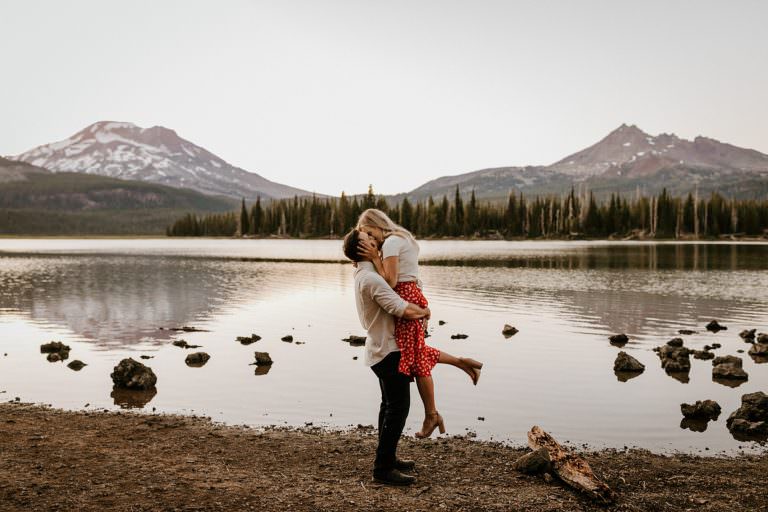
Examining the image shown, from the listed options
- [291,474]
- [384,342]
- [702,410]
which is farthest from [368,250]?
[702,410]

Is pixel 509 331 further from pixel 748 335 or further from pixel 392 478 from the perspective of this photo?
pixel 392 478

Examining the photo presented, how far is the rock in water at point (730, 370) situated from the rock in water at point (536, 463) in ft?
36.9

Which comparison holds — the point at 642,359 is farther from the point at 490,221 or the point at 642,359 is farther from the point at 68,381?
the point at 490,221

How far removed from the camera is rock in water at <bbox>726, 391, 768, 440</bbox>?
1281cm

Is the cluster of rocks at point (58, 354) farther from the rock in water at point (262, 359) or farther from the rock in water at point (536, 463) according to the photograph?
the rock in water at point (536, 463)

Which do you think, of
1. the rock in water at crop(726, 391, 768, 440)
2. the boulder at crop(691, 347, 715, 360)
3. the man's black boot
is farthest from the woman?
the boulder at crop(691, 347, 715, 360)

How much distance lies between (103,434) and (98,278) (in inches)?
1848

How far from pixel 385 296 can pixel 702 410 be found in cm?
934

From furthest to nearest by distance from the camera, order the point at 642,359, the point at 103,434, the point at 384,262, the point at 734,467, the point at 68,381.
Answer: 1. the point at 642,359
2. the point at 68,381
3. the point at 103,434
4. the point at 734,467
5. the point at 384,262

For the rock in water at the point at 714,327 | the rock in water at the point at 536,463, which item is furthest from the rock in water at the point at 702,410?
the rock in water at the point at 714,327

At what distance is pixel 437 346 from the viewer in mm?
23594

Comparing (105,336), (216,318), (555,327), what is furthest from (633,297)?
(105,336)

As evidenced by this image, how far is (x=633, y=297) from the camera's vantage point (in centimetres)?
3950

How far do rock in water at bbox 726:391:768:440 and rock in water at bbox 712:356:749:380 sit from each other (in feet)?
15.6
